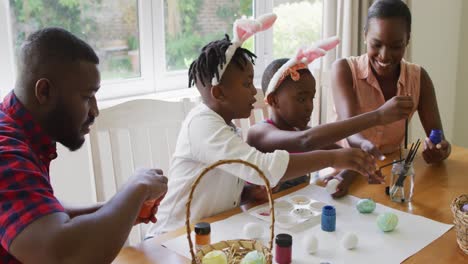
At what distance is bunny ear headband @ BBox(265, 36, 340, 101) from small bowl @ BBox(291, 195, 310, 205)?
1.32 feet

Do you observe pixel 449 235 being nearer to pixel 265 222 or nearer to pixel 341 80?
pixel 265 222

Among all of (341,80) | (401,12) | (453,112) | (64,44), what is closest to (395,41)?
(401,12)

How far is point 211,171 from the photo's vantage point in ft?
4.61

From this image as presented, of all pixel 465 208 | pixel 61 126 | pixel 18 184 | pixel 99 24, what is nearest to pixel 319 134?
pixel 465 208

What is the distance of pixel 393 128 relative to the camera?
200 centimetres

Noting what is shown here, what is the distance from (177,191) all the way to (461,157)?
3.77 ft

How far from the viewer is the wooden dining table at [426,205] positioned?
1.05 metres

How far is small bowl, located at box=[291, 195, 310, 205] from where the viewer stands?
1.37 m

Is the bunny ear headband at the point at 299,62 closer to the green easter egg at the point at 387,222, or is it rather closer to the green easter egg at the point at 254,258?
the green easter egg at the point at 387,222

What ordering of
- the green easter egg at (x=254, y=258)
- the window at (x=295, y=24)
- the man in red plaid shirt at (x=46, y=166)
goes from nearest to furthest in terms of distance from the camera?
the man in red plaid shirt at (x=46, y=166), the green easter egg at (x=254, y=258), the window at (x=295, y=24)

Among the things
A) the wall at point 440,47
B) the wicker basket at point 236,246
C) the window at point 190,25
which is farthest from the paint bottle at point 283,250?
the wall at point 440,47

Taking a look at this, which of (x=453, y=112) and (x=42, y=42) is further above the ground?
(x=42, y=42)

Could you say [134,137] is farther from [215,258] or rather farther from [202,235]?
[215,258]

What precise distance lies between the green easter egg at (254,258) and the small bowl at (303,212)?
0.34 meters
